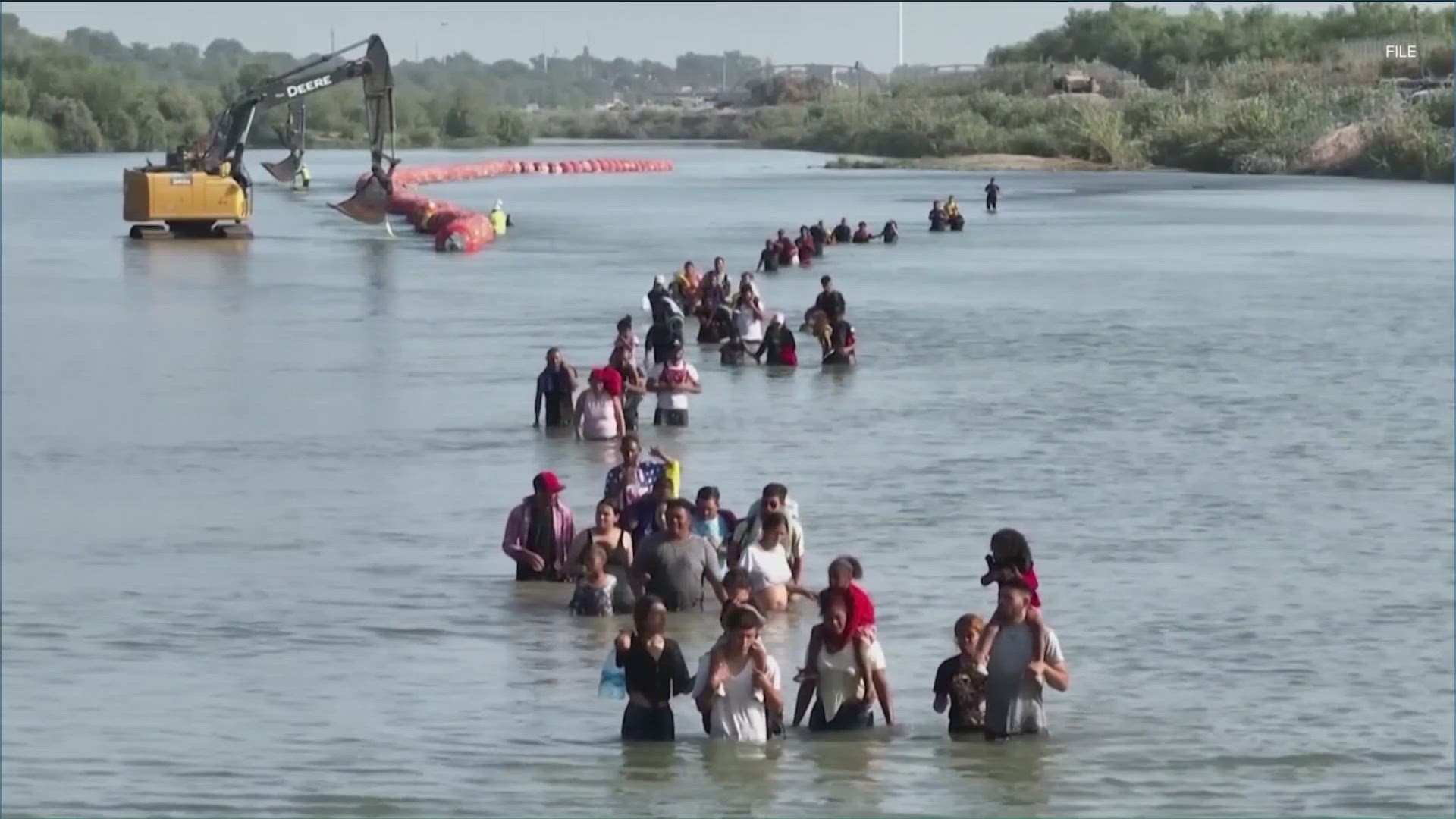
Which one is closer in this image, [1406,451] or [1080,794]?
[1080,794]

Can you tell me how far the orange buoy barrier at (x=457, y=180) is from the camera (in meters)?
69.4

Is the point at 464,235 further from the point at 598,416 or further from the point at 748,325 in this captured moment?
the point at 598,416

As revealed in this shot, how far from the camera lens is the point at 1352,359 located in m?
41.4

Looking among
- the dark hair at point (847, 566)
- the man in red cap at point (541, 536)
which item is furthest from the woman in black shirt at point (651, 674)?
Result: the man in red cap at point (541, 536)

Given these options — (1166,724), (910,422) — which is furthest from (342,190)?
(1166,724)

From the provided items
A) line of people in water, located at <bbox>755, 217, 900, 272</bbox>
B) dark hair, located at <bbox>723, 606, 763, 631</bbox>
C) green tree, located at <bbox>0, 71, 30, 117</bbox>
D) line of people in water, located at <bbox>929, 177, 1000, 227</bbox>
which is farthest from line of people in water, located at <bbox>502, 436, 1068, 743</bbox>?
green tree, located at <bbox>0, 71, 30, 117</bbox>

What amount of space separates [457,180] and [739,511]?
4129 inches

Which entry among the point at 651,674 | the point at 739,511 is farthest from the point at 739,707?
the point at 739,511

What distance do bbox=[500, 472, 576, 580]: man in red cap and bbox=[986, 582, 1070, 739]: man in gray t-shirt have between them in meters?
5.30

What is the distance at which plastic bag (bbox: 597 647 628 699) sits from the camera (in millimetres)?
14367

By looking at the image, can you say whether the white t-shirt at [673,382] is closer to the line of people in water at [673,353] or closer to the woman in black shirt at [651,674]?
the line of people in water at [673,353]

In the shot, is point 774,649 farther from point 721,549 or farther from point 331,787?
point 331,787

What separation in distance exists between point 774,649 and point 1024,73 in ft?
561

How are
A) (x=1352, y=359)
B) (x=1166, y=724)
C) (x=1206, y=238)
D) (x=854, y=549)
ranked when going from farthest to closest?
(x=1206, y=238), (x=1352, y=359), (x=854, y=549), (x=1166, y=724)
